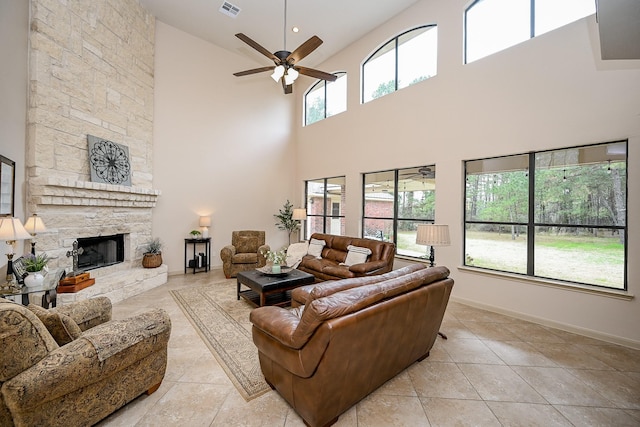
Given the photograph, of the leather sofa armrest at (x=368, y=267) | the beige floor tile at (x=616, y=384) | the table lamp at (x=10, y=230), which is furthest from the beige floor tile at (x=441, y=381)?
the table lamp at (x=10, y=230)

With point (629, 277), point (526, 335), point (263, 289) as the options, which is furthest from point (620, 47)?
point (263, 289)

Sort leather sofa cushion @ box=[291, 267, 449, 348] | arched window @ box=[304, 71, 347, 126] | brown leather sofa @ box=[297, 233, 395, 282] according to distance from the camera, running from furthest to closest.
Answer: arched window @ box=[304, 71, 347, 126] < brown leather sofa @ box=[297, 233, 395, 282] < leather sofa cushion @ box=[291, 267, 449, 348]

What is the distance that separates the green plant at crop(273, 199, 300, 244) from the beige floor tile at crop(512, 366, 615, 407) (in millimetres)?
5724

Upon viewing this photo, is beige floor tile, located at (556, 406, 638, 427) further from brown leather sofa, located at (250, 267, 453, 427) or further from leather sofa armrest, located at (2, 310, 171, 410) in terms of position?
leather sofa armrest, located at (2, 310, 171, 410)

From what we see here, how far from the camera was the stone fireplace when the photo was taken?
3666 mm

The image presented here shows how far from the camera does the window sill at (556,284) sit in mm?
3020

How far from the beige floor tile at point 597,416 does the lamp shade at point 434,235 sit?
5.66 ft

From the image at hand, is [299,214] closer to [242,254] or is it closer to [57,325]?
[242,254]

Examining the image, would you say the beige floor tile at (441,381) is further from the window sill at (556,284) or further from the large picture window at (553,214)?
the large picture window at (553,214)

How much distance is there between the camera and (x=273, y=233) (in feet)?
24.8

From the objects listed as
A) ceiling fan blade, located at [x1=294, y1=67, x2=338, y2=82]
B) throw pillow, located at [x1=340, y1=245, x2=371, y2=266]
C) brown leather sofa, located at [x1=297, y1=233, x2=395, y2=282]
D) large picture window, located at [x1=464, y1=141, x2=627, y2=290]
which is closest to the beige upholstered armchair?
brown leather sofa, located at [x1=297, y1=233, x2=395, y2=282]

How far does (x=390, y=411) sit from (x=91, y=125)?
562 centimetres

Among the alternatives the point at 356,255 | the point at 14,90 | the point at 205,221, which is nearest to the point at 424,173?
the point at 356,255

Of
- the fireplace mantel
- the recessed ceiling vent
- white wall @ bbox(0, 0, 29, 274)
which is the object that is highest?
the recessed ceiling vent
